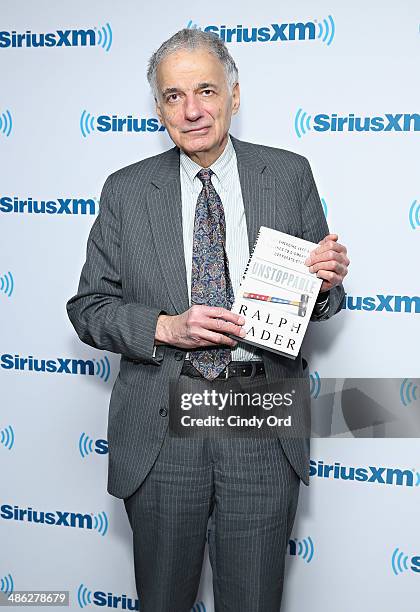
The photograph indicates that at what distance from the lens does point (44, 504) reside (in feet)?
7.67

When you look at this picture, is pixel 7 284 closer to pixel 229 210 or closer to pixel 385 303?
pixel 229 210

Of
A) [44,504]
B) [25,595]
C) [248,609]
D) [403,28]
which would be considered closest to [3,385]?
[44,504]

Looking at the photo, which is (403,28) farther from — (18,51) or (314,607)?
(314,607)

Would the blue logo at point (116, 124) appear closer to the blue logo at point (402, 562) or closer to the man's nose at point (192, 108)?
the man's nose at point (192, 108)

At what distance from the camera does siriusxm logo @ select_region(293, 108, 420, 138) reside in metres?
1.87

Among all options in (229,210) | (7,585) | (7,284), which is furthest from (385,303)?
(7,585)

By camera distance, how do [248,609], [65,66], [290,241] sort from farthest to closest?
[65,66] < [248,609] < [290,241]

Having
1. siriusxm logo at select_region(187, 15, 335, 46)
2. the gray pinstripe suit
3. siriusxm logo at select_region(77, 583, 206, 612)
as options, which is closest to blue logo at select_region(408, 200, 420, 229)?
the gray pinstripe suit

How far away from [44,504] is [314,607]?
0.92 m

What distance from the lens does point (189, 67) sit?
1515mm

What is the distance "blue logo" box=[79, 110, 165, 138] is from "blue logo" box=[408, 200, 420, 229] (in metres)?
0.73

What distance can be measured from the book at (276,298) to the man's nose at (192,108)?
304 mm

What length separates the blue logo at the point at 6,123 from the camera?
2.15 metres

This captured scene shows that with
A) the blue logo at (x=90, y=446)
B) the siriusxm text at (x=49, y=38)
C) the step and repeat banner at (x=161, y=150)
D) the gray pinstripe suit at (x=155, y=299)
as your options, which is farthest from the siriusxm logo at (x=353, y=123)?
the blue logo at (x=90, y=446)
